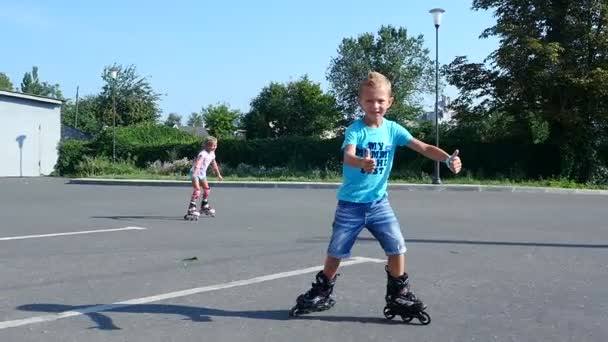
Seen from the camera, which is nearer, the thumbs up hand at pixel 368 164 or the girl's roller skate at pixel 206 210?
the thumbs up hand at pixel 368 164

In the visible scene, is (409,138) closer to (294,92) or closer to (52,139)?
(52,139)

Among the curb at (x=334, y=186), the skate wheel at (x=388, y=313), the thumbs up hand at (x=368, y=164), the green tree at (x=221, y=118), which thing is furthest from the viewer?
the green tree at (x=221, y=118)

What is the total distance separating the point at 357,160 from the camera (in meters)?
4.14

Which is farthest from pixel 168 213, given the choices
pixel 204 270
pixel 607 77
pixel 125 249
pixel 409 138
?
Result: pixel 607 77

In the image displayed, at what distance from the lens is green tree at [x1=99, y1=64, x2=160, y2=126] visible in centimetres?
5584

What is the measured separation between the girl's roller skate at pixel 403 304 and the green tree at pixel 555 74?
19.8 m

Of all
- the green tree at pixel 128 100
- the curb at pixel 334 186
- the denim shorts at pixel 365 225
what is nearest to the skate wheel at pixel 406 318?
the denim shorts at pixel 365 225

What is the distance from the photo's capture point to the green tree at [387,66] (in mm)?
61844

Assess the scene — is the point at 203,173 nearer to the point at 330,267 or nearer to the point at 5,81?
the point at 330,267

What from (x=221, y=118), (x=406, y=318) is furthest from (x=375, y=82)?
(x=221, y=118)

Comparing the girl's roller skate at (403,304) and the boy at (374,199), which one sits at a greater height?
the boy at (374,199)

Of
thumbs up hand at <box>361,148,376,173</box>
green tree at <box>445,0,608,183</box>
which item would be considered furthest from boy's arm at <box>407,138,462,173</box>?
green tree at <box>445,0,608,183</box>

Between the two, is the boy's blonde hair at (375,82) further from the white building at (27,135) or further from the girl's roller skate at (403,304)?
the white building at (27,135)

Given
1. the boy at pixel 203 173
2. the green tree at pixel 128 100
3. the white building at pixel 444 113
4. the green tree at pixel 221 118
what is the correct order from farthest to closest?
the green tree at pixel 221 118 < the green tree at pixel 128 100 < the white building at pixel 444 113 < the boy at pixel 203 173
